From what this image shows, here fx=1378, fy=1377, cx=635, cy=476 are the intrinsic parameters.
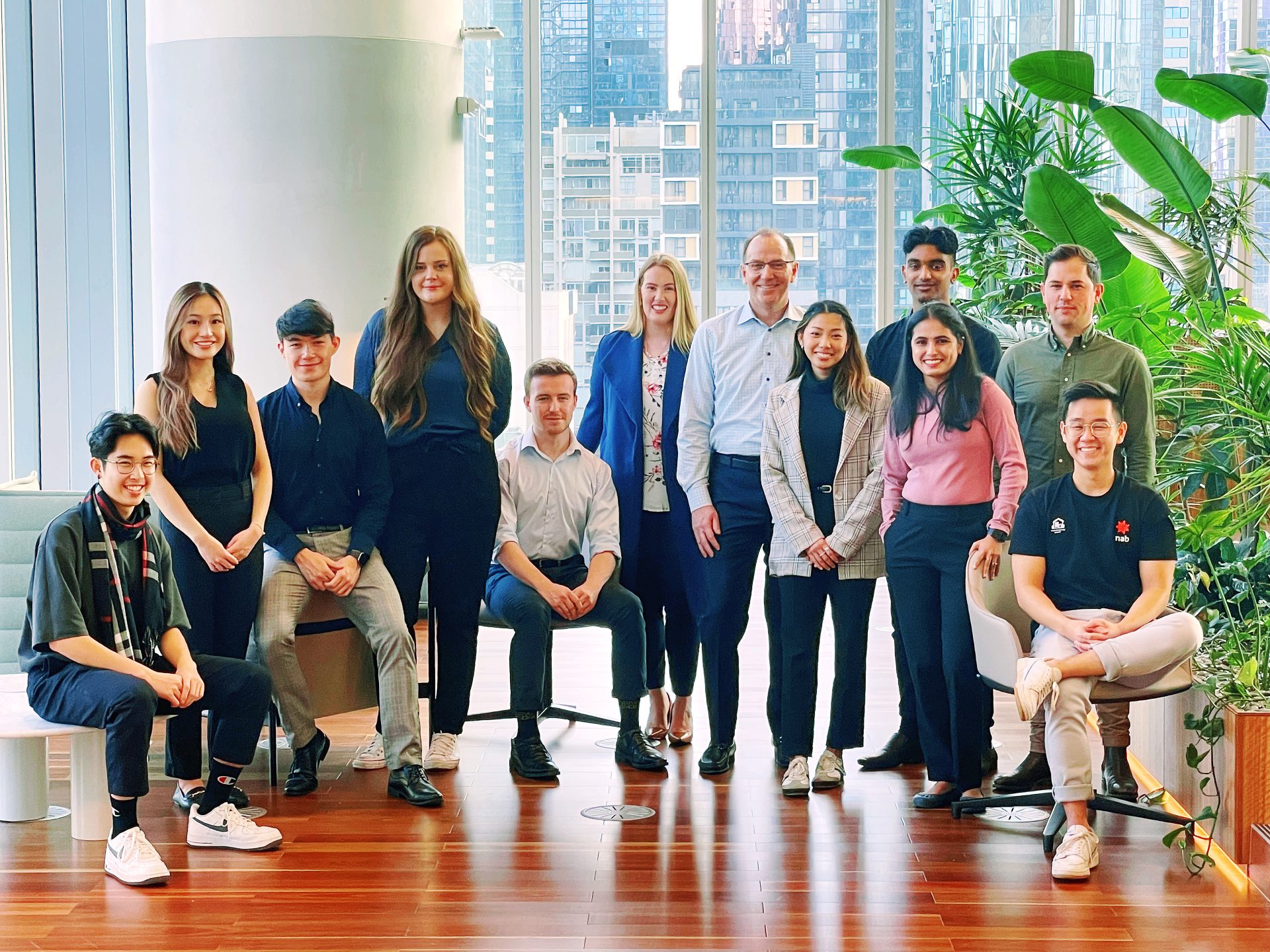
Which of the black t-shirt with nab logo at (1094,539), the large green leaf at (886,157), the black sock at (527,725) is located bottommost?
the black sock at (527,725)

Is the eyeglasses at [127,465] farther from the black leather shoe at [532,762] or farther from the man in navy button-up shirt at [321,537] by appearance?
the black leather shoe at [532,762]

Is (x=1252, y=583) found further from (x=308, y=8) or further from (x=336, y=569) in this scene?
(x=308, y=8)

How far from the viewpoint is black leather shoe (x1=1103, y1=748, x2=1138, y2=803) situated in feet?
12.5

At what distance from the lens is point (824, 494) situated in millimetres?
3932

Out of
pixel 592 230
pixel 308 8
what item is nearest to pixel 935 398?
pixel 308 8

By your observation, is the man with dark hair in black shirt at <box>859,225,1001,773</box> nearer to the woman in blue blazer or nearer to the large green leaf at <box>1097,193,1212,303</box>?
the woman in blue blazer

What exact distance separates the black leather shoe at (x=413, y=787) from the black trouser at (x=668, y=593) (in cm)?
86

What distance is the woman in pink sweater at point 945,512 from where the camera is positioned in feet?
12.3

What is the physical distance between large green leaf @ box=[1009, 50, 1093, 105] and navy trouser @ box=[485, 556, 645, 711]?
2.42 meters

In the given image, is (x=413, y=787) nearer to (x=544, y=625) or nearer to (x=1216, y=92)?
(x=544, y=625)

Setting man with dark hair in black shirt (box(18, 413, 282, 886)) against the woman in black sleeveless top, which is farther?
the woman in black sleeveless top

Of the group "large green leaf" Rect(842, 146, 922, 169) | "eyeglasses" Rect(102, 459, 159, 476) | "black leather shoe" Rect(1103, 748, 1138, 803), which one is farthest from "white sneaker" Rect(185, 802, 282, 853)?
"large green leaf" Rect(842, 146, 922, 169)

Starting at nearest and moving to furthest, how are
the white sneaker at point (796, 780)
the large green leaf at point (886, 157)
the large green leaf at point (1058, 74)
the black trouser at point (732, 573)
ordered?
the white sneaker at point (796, 780)
the black trouser at point (732, 573)
the large green leaf at point (1058, 74)
the large green leaf at point (886, 157)

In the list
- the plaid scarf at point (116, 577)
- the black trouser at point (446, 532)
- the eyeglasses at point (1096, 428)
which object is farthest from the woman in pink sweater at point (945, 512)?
the plaid scarf at point (116, 577)
